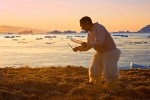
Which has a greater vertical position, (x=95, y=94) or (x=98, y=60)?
(x=98, y=60)

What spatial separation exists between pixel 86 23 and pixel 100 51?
2.17 feet

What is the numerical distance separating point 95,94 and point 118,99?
696 millimetres

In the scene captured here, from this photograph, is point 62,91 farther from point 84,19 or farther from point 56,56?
point 56,56

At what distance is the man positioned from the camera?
26.6 ft

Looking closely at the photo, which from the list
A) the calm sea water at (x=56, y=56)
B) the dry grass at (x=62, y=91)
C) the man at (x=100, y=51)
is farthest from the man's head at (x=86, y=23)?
the calm sea water at (x=56, y=56)

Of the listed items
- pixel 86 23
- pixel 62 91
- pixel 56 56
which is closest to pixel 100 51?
pixel 86 23

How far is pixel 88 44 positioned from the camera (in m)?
8.03

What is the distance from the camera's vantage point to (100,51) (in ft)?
27.6

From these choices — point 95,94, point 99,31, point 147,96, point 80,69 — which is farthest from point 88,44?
point 80,69

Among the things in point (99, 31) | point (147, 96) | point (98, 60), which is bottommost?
point (147, 96)

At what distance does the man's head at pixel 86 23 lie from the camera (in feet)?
A: 26.6

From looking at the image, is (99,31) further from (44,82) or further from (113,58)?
(44,82)

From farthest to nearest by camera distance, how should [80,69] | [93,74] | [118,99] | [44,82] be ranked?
[80,69], [44,82], [93,74], [118,99]

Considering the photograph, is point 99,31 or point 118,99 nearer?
point 118,99
